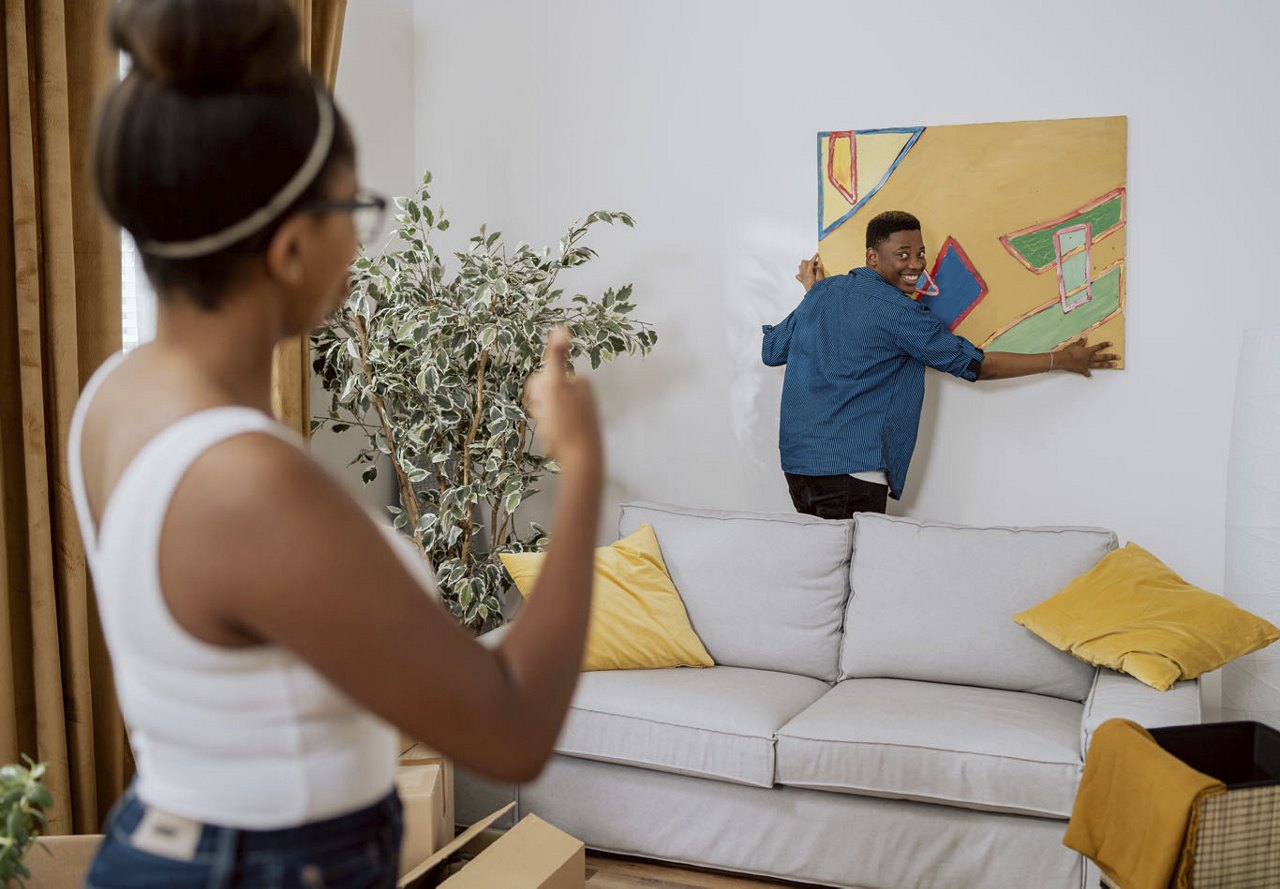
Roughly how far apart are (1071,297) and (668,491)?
4.93ft

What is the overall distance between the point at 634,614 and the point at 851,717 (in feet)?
2.32

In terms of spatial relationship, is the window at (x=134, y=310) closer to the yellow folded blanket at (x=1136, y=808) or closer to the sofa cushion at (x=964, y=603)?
the sofa cushion at (x=964, y=603)

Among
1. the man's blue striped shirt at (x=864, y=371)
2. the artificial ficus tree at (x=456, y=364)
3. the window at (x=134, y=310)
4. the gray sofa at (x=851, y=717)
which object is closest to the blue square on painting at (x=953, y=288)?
the man's blue striped shirt at (x=864, y=371)

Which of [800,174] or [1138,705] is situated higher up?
[800,174]

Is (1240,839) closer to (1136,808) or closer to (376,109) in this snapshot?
(1136,808)

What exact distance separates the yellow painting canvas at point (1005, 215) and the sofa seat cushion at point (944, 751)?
1.35 m

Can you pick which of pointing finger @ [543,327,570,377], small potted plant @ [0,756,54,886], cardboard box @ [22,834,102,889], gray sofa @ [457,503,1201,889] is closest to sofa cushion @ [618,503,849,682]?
gray sofa @ [457,503,1201,889]

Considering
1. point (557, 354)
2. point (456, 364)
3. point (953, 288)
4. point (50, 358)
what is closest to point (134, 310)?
point (50, 358)

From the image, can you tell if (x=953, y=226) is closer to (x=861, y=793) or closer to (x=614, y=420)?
(x=614, y=420)

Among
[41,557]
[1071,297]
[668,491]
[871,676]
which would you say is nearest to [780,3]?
[1071,297]

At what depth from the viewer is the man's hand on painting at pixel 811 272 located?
3.85 m

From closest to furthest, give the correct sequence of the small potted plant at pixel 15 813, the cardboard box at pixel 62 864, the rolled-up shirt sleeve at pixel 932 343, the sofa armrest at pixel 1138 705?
the small potted plant at pixel 15 813 < the cardboard box at pixel 62 864 < the sofa armrest at pixel 1138 705 < the rolled-up shirt sleeve at pixel 932 343

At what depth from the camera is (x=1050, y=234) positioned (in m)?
3.63

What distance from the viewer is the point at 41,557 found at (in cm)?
247
